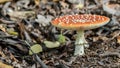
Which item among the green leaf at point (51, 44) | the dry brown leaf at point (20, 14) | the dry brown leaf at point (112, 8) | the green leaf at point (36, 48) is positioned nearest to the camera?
the green leaf at point (36, 48)

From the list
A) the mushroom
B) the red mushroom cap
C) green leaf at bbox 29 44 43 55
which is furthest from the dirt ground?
the red mushroom cap

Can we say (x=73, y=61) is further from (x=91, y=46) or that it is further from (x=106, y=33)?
(x=106, y=33)

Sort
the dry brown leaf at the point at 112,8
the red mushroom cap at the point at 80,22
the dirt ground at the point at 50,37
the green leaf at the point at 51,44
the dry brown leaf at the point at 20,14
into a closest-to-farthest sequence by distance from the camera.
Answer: the red mushroom cap at the point at 80,22
the dirt ground at the point at 50,37
the green leaf at the point at 51,44
the dry brown leaf at the point at 20,14
the dry brown leaf at the point at 112,8

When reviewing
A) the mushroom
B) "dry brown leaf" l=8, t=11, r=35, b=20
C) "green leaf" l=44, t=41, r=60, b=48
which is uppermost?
the mushroom

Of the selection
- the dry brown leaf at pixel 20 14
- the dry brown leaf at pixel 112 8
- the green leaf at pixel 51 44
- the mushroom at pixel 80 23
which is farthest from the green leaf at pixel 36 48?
the dry brown leaf at pixel 112 8

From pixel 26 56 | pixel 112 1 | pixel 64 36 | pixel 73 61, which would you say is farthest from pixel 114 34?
pixel 112 1

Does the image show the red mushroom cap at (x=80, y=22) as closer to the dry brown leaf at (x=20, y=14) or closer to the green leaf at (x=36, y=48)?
the green leaf at (x=36, y=48)

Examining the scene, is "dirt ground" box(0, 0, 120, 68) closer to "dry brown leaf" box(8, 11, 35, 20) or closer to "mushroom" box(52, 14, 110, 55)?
"dry brown leaf" box(8, 11, 35, 20)
